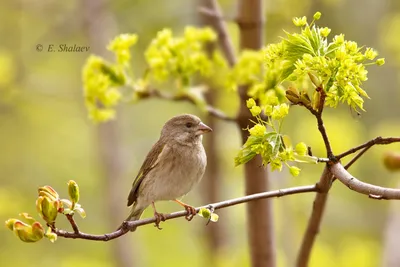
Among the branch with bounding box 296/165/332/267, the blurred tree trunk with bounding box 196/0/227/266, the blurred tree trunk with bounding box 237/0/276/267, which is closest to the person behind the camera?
the branch with bounding box 296/165/332/267

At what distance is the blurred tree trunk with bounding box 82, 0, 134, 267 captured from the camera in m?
7.42

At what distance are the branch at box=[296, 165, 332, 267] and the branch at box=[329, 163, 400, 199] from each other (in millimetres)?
228

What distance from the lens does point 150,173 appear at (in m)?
4.64

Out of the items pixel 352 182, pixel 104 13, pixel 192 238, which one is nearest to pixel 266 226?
pixel 352 182

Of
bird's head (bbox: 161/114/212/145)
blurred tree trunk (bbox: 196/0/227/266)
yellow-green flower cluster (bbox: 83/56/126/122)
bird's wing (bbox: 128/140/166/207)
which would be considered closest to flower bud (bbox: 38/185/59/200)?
yellow-green flower cluster (bbox: 83/56/126/122)

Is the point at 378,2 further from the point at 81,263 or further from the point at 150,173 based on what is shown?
the point at 150,173

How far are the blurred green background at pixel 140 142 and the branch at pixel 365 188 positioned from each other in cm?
265

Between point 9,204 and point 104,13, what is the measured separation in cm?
240

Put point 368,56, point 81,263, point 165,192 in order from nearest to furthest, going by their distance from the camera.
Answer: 1. point 368,56
2. point 165,192
3. point 81,263

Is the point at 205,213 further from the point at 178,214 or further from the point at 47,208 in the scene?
the point at 47,208

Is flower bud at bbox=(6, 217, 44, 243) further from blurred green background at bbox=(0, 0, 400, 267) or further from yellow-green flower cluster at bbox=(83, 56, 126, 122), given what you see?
blurred green background at bbox=(0, 0, 400, 267)

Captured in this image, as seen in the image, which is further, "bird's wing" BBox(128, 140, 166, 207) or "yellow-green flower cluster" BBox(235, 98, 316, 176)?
"bird's wing" BBox(128, 140, 166, 207)

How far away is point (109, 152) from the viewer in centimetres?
748

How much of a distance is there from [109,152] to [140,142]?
218 centimetres
